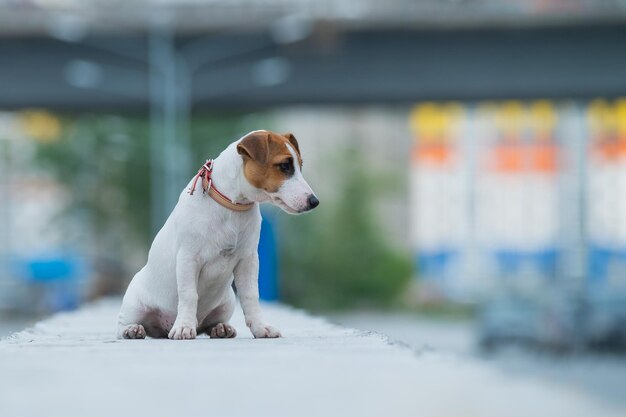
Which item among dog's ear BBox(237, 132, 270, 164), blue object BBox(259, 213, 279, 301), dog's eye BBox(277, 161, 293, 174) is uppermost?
dog's ear BBox(237, 132, 270, 164)

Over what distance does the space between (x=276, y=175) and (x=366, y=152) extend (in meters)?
98.1

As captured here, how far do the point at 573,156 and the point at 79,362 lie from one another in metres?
96.4

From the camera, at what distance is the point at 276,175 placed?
7.56 metres

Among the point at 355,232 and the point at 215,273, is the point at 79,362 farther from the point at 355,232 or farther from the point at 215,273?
the point at 355,232

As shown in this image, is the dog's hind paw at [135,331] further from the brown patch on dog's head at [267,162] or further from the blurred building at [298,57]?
the blurred building at [298,57]

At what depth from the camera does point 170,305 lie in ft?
26.7

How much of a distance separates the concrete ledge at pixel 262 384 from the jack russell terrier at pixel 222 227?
558 millimetres

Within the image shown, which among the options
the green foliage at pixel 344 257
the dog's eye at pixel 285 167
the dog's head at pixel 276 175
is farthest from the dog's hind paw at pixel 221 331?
the green foliage at pixel 344 257

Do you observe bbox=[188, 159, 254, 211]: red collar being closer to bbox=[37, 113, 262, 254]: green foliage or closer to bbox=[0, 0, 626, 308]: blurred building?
bbox=[0, 0, 626, 308]: blurred building

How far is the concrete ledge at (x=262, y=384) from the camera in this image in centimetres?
460

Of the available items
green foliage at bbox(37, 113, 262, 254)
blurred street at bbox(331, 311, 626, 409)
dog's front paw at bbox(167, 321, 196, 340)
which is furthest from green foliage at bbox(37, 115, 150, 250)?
dog's front paw at bbox(167, 321, 196, 340)

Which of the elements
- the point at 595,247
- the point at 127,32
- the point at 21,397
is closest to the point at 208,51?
the point at 127,32

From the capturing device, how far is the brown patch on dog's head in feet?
24.7

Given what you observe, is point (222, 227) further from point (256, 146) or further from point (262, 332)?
point (262, 332)
